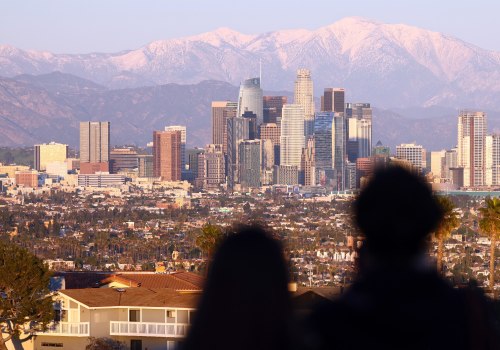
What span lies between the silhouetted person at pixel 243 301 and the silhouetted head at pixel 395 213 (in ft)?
1.10

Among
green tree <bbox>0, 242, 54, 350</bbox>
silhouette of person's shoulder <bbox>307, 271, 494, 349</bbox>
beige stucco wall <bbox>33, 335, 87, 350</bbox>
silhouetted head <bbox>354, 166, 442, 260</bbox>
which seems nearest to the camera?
silhouette of person's shoulder <bbox>307, 271, 494, 349</bbox>

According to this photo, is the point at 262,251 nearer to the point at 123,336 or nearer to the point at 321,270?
the point at 123,336

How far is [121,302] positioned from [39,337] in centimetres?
394

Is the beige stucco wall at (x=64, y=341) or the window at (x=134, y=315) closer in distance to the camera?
the window at (x=134, y=315)

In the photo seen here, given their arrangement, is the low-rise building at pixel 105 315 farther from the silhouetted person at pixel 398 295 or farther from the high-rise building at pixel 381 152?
the silhouetted person at pixel 398 295

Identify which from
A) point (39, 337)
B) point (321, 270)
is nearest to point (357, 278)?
point (39, 337)

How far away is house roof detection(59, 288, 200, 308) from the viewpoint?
38094 mm

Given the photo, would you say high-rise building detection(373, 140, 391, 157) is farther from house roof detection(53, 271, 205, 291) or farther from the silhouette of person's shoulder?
house roof detection(53, 271, 205, 291)

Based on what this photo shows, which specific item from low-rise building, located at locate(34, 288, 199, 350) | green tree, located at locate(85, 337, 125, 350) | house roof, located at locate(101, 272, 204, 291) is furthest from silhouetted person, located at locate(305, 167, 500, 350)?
house roof, located at locate(101, 272, 204, 291)

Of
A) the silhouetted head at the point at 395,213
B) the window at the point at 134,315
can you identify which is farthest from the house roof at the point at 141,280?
the silhouetted head at the point at 395,213

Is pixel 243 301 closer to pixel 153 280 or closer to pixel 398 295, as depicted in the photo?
pixel 398 295

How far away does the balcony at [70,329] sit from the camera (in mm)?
41344

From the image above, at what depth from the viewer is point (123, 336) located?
36844mm

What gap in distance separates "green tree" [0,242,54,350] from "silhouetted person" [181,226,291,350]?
3922 cm
